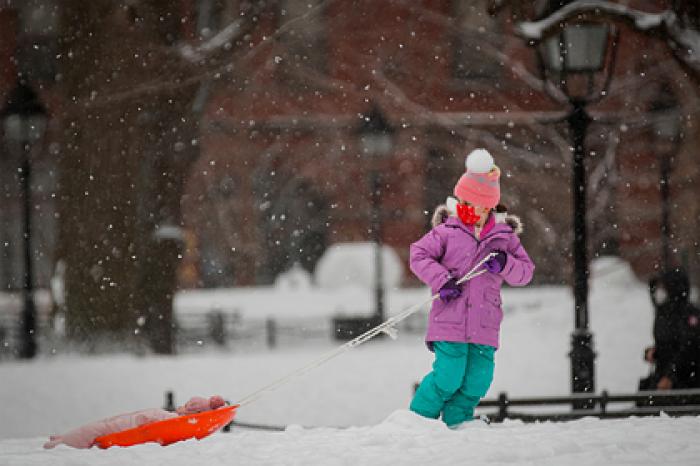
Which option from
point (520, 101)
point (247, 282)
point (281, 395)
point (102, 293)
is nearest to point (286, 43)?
point (102, 293)

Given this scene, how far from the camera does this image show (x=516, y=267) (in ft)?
23.2

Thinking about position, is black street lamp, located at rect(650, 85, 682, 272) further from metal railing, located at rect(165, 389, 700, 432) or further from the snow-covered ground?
metal railing, located at rect(165, 389, 700, 432)

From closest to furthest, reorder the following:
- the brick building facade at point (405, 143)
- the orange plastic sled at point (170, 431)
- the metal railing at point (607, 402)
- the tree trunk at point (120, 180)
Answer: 1. the orange plastic sled at point (170, 431)
2. the metal railing at point (607, 402)
3. the tree trunk at point (120, 180)
4. the brick building facade at point (405, 143)

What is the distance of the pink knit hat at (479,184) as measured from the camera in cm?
716

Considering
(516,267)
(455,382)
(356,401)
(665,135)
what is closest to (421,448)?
(455,382)

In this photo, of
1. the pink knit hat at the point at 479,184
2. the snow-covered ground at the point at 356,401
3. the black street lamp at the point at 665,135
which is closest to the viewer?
the snow-covered ground at the point at 356,401

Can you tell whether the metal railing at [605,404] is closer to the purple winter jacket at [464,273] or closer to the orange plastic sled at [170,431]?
the purple winter jacket at [464,273]

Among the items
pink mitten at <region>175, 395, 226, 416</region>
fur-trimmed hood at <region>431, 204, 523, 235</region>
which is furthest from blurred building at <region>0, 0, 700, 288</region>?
pink mitten at <region>175, 395, 226, 416</region>

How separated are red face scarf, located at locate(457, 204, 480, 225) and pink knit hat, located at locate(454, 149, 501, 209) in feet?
0.14

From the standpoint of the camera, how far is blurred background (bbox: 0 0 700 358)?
17.8 m

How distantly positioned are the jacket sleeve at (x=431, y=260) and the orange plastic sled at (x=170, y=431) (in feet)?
4.49

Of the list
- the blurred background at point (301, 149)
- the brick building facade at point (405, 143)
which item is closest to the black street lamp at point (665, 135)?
the blurred background at point (301, 149)

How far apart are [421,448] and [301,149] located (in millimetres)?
27157

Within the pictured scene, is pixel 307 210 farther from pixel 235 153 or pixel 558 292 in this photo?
pixel 558 292
